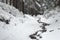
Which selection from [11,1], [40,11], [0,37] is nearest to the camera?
[0,37]

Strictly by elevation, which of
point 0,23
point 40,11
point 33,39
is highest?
point 40,11

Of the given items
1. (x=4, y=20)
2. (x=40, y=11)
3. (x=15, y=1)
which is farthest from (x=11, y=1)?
(x=40, y=11)

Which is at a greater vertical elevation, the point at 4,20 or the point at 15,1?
the point at 15,1

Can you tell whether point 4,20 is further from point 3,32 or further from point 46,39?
point 46,39

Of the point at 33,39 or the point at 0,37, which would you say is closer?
the point at 0,37

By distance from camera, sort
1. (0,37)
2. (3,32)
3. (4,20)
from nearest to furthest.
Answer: (0,37) < (3,32) < (4,20)

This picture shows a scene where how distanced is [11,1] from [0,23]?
6607 millimetres

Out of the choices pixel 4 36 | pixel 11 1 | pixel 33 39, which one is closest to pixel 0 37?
pixel 4 36

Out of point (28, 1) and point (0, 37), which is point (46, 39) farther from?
point (28, 1)

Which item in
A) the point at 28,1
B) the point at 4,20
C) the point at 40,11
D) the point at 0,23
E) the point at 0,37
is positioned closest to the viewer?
the point at 0,37

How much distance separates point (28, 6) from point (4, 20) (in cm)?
1321

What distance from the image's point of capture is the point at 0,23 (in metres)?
7.72

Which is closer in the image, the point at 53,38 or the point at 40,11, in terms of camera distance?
the point at 53,38

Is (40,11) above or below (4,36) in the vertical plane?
above
